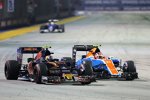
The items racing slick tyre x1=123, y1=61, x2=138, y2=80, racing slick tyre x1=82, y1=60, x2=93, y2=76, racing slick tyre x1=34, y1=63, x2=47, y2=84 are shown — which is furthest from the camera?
racing slick tyre x1=123, y1=61, x2=138, y2=80

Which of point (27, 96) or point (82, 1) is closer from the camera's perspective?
point (27, 96)

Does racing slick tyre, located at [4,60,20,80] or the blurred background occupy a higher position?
the blurred background

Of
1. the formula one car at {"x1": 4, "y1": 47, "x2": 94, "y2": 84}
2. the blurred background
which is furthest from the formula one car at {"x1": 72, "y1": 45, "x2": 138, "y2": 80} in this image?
the blurred background

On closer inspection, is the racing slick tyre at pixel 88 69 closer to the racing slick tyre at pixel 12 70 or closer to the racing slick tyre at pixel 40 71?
the racing slick tyre at pixel 40 71

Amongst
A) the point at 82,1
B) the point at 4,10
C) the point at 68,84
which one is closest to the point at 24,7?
the point at 4,10

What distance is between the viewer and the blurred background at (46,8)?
51.2 meters

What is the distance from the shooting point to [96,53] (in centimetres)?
1576

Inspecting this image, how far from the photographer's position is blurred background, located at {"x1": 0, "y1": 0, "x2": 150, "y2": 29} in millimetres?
51219

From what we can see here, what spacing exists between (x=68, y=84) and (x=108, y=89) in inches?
49.0

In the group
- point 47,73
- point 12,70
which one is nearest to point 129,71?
point 47,73

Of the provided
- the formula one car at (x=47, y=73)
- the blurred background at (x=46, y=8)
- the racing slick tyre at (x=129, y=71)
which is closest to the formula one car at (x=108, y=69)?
the racing slick tyre at (x=129, y=71)

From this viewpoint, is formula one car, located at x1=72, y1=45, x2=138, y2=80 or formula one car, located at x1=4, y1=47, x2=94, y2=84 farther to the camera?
formula one car, located at x1=72, y1=45, x2=138, y2=80

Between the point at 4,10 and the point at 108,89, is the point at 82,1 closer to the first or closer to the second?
the point at 4,10

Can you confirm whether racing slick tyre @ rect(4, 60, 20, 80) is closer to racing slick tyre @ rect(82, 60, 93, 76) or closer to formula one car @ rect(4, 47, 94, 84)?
formula one car @ rect(4, 47, 94, 84)
